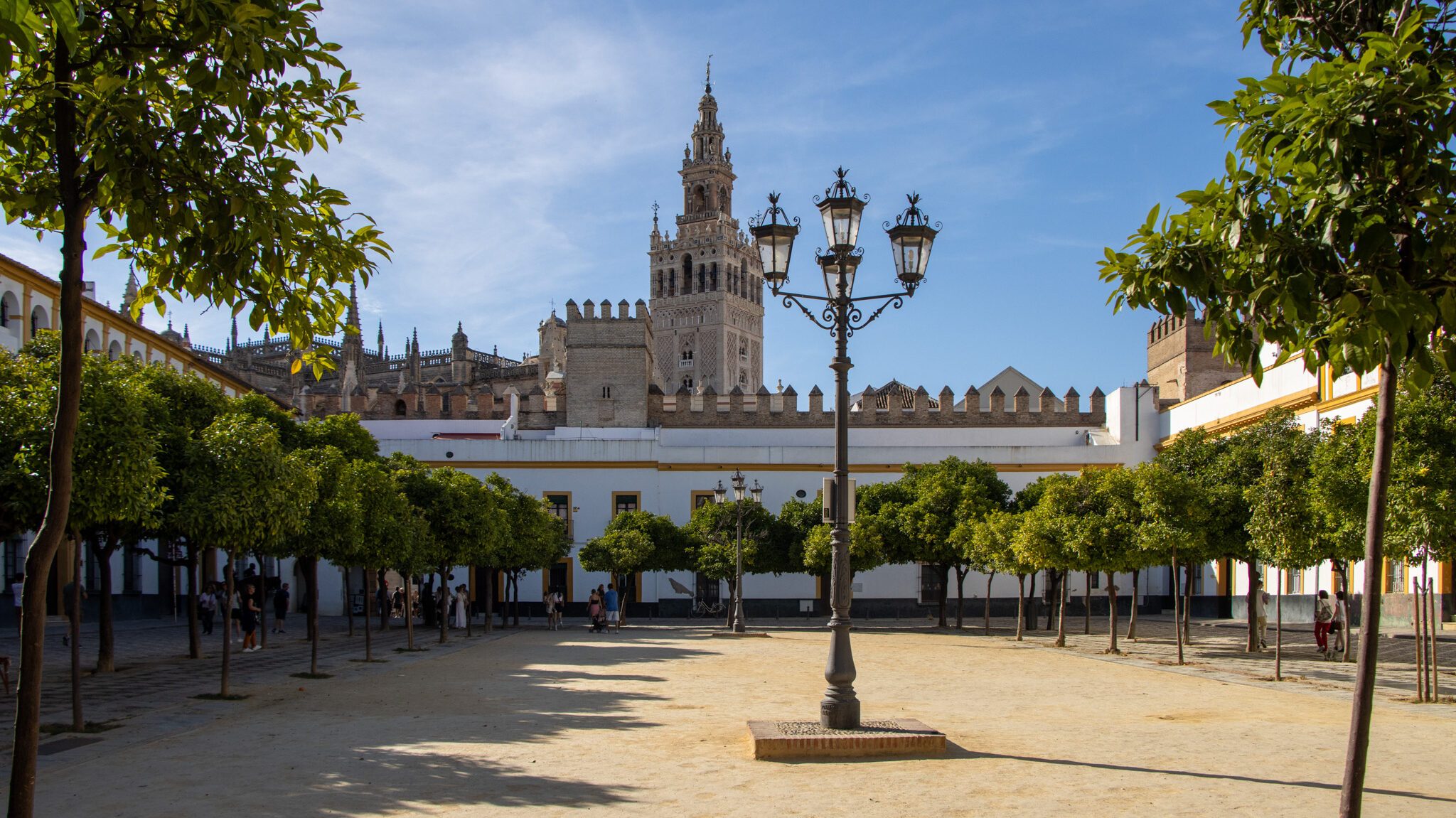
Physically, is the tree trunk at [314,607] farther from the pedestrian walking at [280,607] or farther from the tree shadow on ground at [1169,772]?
the pedestrian walking at [280,607]

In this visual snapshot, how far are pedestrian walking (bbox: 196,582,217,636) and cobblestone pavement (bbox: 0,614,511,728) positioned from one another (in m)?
0.35

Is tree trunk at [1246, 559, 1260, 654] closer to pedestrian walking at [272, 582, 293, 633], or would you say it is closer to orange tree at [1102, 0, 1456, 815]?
orange tree at [1102, 0, 1456, 815]

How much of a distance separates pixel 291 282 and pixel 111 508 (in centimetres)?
576

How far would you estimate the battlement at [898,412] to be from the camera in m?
44.6

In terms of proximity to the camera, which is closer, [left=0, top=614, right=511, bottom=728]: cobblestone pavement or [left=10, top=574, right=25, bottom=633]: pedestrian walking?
[left=0, top=614, right=511, bottom=728]: cobblestone pavement

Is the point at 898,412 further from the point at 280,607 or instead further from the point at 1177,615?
the point at 1177,615

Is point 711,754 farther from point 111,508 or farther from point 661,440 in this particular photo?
point 661,440

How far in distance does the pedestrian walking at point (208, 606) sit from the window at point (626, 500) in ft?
46.3

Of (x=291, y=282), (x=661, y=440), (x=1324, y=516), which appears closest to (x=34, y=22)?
(x=291, y=282)

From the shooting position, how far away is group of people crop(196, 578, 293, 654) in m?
20.9

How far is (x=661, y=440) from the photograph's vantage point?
145 feet

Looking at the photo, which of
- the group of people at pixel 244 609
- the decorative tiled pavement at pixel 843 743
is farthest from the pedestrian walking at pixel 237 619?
the decorative tiled pavement at pixel 843 743

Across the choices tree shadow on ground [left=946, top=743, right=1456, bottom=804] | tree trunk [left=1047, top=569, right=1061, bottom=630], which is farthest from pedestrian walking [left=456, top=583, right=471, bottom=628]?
tree shadow on ground [left=946, top=743, right=1456, bottom=804]

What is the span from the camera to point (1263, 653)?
19750 mm
